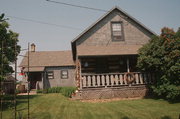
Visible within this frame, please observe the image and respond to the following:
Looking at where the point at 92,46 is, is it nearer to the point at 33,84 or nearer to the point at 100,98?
the point at 100,98

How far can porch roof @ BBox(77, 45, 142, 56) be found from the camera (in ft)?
46.0

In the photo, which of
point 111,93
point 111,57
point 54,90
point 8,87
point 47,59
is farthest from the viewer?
point 47,59

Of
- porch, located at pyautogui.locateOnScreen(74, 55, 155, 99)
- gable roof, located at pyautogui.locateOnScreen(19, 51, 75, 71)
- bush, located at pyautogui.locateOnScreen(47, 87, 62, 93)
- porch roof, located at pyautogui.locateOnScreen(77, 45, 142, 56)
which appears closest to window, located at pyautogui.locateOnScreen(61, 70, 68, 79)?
gable roof, located at pyautogui.locateOnScreen(19, 51, 75, 71)

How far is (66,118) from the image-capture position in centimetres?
746

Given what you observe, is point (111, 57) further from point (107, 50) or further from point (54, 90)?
point (54, 90)

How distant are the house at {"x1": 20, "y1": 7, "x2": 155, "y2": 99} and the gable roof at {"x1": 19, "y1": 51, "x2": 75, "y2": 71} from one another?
11.5m

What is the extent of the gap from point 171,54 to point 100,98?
6.61 meters

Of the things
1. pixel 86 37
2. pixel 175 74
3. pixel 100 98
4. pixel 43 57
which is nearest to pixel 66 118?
pixel 100 98

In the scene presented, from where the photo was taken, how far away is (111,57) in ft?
54.3

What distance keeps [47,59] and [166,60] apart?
78.3ft

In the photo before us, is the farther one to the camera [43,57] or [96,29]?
[43,57]

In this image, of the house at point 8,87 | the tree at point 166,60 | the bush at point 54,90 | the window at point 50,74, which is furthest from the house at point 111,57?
the window at point 50,74

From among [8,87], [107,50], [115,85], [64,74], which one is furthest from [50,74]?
[115,85]

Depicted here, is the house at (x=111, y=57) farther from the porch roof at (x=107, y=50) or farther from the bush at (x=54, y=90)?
the bush at (x=54, y=90)
